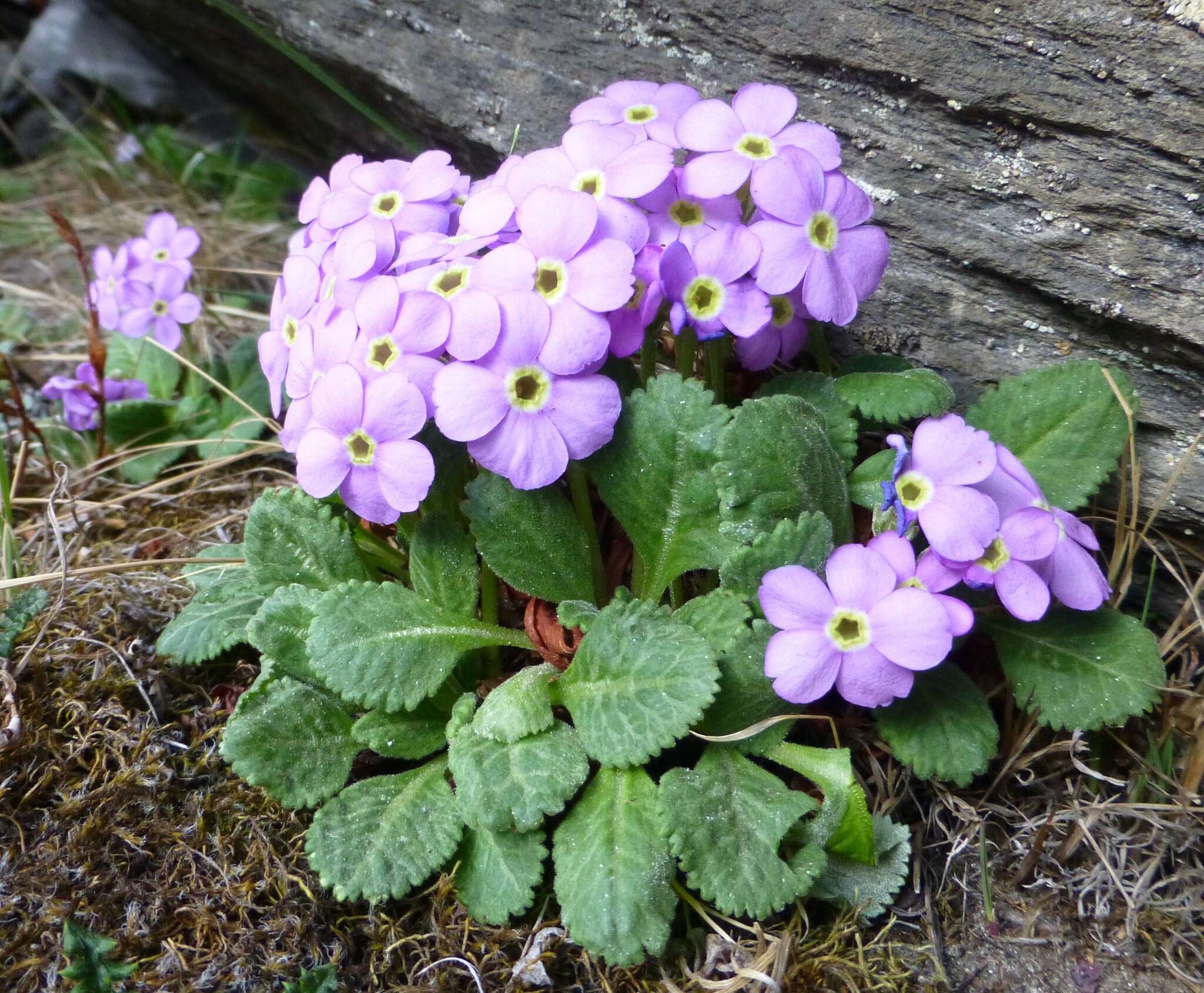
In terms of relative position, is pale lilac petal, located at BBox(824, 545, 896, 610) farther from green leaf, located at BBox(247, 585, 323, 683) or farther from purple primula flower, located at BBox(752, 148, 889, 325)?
green leaf, located at BBox(247, 585, 323, 683)

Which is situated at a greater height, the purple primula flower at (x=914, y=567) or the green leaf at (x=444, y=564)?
the purple primula flower at (x=914, y=567)

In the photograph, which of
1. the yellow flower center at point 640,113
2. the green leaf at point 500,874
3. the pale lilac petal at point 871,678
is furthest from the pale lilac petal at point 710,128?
the green leaf at point 500,874

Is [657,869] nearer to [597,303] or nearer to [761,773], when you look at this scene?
[761,773]

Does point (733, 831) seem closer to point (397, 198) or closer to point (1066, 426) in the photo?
point (1066, 426)

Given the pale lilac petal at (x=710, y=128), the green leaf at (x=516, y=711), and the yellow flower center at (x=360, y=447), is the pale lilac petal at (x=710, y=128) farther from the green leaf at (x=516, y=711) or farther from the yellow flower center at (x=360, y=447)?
the green leaf at (x=516, y=711)

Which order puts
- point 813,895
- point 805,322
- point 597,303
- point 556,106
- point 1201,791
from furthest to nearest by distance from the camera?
1. point 556,106
2. point 805,322
3. point 1201,791
4. point 813,895
5. point 597,303

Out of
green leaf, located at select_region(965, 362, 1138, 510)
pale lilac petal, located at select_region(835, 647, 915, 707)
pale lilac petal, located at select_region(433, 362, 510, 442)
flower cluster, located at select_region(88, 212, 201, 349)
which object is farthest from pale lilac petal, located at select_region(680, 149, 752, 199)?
flower cluster, located at select_region(88, 212, 201, 349)

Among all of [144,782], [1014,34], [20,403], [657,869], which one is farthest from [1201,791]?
[20,403]
